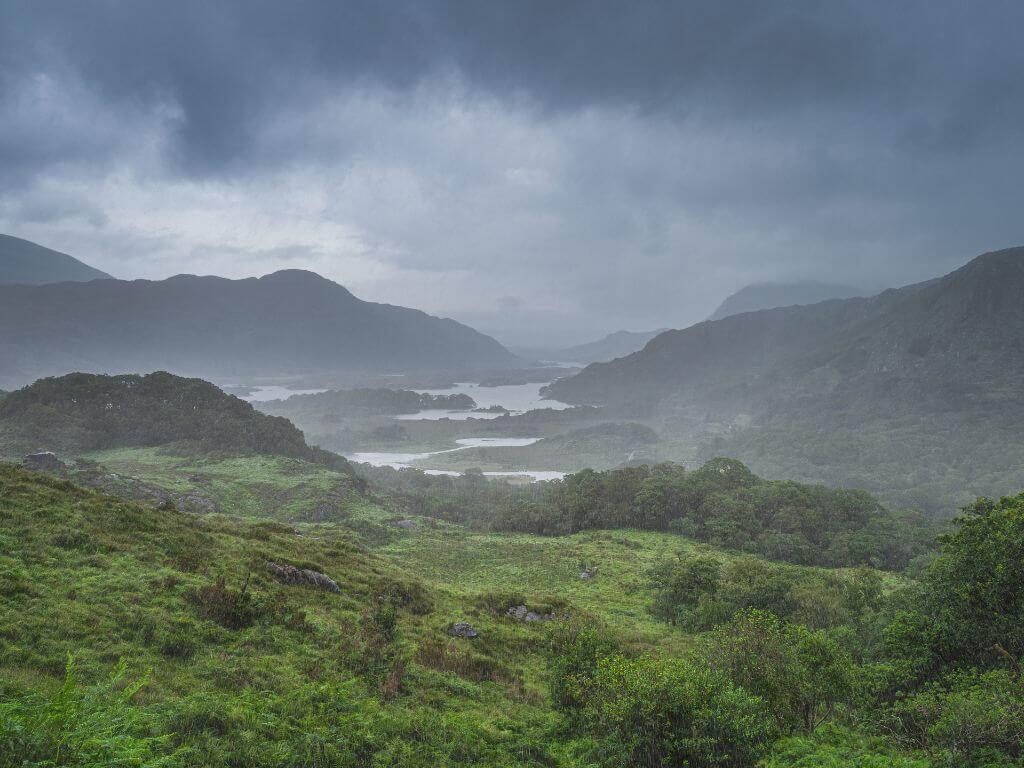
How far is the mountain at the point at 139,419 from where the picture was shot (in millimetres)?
83812

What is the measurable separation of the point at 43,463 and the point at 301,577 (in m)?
52.8

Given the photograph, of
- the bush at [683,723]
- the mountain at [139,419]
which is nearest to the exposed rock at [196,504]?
the mountain at [139,419]

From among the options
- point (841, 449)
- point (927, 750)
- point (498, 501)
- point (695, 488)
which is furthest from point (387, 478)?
point (841, 449)

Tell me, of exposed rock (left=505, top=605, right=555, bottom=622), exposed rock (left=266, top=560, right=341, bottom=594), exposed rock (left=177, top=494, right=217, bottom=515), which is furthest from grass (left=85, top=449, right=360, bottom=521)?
exposed rock (left=505, top=605, right=555, bottom=622)

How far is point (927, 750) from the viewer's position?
38.3 feet

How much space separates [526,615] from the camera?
29.0 metres

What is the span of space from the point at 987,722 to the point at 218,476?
78071 mm

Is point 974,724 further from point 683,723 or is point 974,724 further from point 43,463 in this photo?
point 43,463

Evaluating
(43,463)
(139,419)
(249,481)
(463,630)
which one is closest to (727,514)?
(463,630)

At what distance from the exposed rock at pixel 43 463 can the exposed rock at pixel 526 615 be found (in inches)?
2207

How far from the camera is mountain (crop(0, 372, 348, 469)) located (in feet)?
275

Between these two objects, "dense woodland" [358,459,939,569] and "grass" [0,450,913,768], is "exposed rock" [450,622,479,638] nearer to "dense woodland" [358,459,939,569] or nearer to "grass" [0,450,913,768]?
"grass" [0,450,913,768]

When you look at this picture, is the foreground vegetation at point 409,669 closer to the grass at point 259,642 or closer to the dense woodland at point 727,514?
the grass at point 259,642

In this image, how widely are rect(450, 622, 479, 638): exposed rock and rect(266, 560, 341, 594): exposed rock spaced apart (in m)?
6.01
